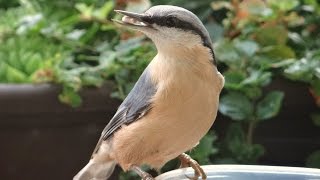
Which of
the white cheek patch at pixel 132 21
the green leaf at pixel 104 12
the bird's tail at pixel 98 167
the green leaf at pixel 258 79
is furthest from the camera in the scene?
the green leaf at pixel 104 12

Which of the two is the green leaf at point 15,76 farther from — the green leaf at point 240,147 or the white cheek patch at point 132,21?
the white cheek patch at point 132,21

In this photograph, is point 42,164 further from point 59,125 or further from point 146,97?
point 146,97

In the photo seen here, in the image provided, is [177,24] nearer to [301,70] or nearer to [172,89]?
[172,89]

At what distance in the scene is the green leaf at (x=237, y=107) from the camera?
117cm

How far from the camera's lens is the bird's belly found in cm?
76

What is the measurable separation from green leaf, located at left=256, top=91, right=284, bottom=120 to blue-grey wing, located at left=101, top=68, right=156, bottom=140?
1.19 ft

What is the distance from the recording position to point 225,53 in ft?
3.93

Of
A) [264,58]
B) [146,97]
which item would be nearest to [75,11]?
[264,58]

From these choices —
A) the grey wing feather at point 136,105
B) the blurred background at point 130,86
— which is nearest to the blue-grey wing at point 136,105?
the grey wing feather at point 136,105

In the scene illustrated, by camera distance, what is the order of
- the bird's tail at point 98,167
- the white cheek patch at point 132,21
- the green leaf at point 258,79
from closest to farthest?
1. the white cheek patch at point 132,21
2. the bird's tail at point 98,167
3. the green leaf at point 258,79

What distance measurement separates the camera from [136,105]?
2.69 ft

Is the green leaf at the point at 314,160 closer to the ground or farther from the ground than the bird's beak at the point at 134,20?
closer to the ground

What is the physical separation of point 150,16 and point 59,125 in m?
0.52

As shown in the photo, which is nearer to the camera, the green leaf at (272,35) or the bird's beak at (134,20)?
the bird's beak at (134,20)
